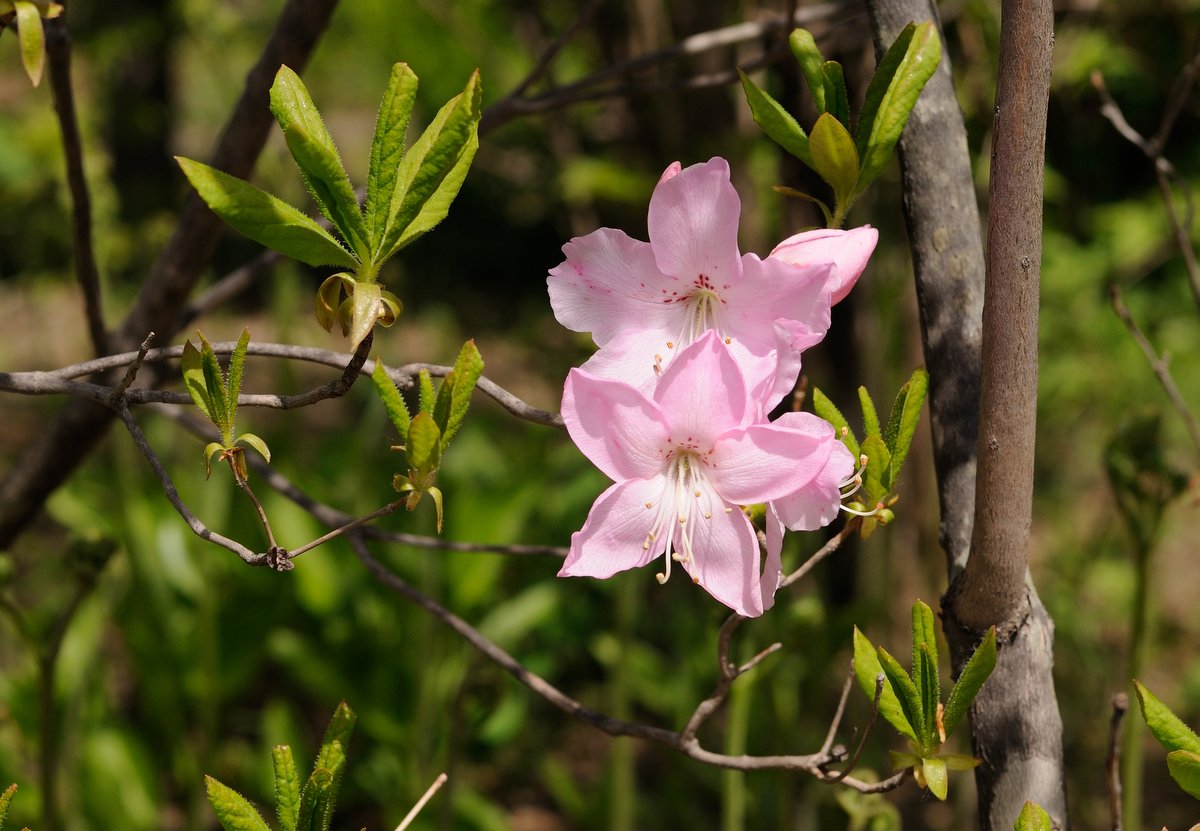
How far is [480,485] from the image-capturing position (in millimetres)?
2631

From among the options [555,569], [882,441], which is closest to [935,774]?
[882,441]

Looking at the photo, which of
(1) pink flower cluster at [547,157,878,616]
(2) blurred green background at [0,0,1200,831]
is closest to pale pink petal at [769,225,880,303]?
(1) pink flower cluster at [547,157,878,616]

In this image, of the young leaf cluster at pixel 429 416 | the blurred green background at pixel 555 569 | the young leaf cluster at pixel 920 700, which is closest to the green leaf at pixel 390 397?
the young leaf cluster at pixel 429 416

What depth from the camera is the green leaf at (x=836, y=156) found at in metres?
0.51

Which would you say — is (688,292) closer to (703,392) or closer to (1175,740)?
(703,392)

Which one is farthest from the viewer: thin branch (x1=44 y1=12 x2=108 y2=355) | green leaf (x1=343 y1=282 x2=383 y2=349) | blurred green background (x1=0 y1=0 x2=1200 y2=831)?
blurred green background (x1=0 y1=0 x2=1200 y2=831)

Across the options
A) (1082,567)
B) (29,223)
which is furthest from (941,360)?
(29,223)

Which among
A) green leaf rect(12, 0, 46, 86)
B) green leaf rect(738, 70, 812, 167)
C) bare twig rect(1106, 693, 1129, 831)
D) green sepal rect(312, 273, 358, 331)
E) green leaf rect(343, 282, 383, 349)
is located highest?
green leaf rect(12, 0, 46, 86)

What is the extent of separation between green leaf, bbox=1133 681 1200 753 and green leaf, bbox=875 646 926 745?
3.6 inches

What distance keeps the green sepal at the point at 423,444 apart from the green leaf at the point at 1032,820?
0.29 meters

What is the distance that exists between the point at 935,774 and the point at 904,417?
16cm

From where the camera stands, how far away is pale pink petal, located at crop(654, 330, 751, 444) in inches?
19.0

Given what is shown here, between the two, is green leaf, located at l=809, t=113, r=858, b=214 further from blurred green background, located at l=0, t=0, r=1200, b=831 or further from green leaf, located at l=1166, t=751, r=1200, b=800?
blurred green background, located at l=0, t=0, r=1200, b=831

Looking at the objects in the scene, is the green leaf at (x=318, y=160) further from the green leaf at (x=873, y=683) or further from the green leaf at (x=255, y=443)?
the green leaf at (x=873, y=683)
